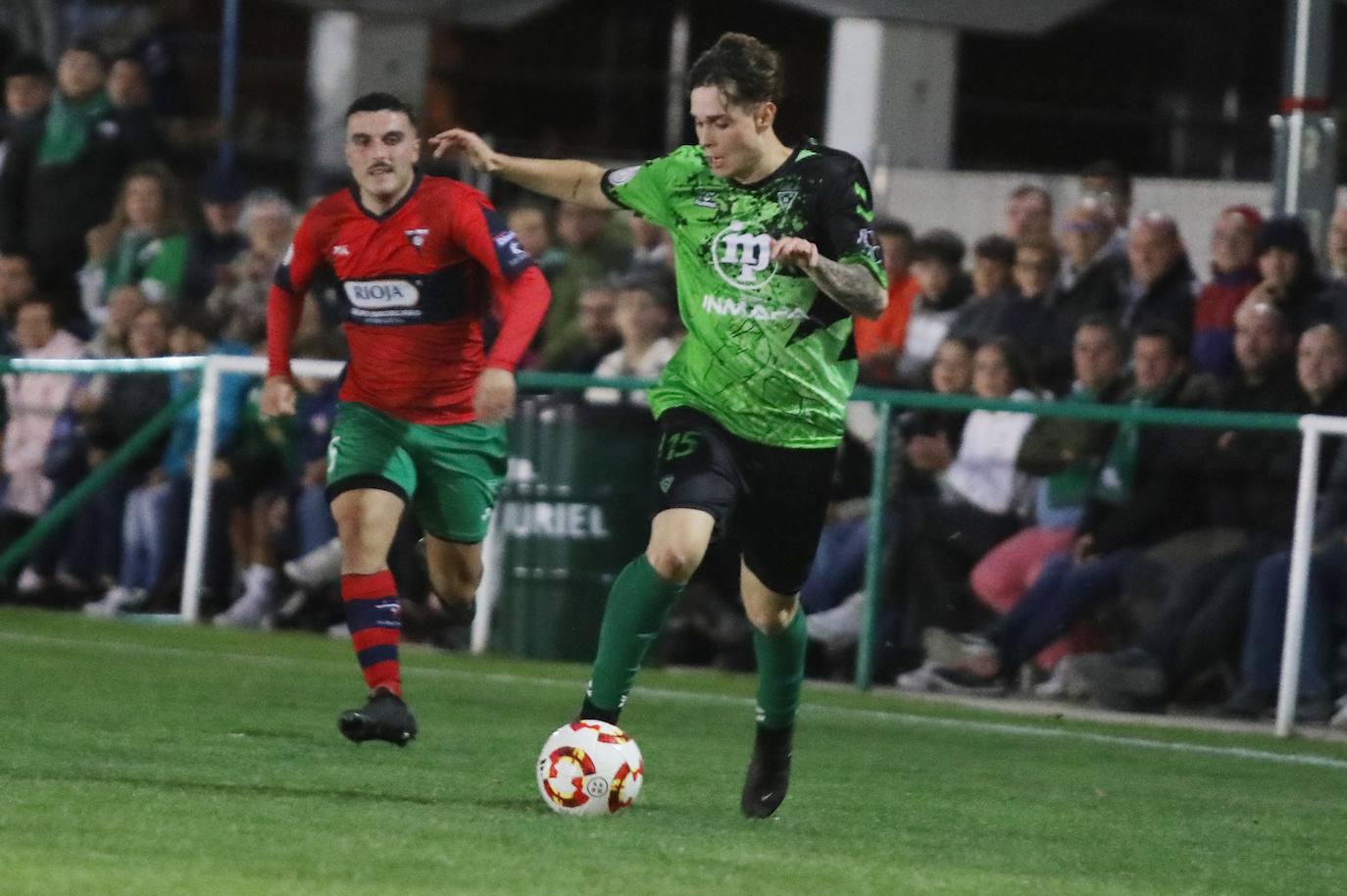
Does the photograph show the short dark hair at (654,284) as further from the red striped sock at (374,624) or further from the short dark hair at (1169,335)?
the red striped sock at (374,624)

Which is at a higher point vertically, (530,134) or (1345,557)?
(530,134)

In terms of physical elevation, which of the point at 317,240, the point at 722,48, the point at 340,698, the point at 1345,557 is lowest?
the point at 340,698

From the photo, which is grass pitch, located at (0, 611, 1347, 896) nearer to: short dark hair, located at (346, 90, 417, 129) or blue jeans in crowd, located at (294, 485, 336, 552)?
blue jeans in crowd, located at (294, 485, 336, 552)

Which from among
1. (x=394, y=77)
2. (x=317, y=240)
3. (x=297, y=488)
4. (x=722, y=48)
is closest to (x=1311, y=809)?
(x=722, y=48)

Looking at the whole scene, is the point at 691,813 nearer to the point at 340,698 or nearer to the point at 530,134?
the point at 340,698

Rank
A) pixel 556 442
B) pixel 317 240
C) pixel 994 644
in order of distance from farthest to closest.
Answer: pixel 556 442 → pixel 994 644 → pixel 317 240

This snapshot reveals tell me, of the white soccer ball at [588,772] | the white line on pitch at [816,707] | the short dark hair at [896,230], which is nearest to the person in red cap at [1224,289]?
the short dark hair at [896,230]

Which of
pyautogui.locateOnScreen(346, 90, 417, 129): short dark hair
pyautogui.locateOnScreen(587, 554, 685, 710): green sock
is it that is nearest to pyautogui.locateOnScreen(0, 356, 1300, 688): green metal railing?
pyautogui.locateOnScreen(346, 90, 417, 129): short dark hair

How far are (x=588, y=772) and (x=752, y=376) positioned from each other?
4.01 ft

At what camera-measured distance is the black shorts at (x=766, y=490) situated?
26.3ft

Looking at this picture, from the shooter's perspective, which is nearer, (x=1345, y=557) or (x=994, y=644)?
(x=1345, y=557)

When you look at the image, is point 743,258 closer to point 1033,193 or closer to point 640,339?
point 640,339

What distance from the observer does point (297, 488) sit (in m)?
14.7

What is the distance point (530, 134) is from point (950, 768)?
17.1 meters
